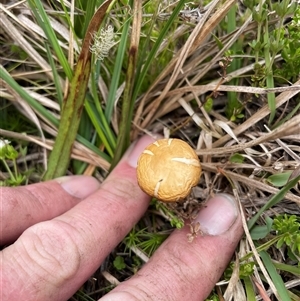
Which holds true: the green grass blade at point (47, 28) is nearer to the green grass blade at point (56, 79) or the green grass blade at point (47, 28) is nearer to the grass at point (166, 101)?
the grass at point (166, 101)

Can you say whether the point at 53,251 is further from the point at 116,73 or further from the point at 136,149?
the point at 116,73

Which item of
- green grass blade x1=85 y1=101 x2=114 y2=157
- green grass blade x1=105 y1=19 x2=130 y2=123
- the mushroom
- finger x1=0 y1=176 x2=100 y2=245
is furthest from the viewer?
green grass blade x1=85 y1=101 x2=114 y2=157

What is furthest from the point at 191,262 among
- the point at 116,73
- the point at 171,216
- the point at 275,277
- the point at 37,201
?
the point at 116,73

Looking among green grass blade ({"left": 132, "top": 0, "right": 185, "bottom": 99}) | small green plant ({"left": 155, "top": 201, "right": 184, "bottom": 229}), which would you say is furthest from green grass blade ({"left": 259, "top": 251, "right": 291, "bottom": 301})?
green grass blade ({"left": 132, "top": 0, "right": 185, "bottom": 99})

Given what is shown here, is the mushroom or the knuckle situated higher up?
the mushroom

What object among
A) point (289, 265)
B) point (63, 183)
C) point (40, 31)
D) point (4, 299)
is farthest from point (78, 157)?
point (289, 265)

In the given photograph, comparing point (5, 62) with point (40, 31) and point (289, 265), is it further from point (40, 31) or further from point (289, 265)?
point (289, 265)

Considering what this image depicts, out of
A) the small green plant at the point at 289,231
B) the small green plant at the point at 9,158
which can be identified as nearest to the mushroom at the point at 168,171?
the small green plant at the point at 289,231

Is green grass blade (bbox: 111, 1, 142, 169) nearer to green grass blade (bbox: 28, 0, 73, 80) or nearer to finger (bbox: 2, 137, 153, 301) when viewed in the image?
finger (bbox: 2, 137, 153, 301)

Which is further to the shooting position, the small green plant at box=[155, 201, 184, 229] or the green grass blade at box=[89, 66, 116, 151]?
the green grass blade at box=[89, 66, 116, 151]
